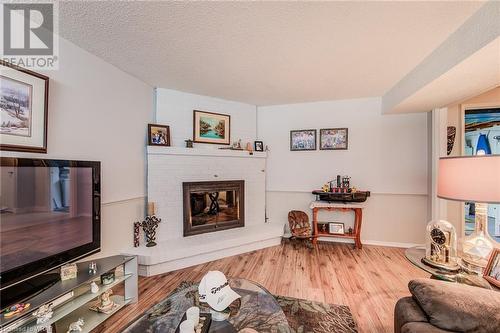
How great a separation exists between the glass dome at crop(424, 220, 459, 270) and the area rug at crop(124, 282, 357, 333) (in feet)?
2.75

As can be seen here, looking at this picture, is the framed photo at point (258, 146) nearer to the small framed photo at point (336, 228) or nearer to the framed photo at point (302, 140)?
the framed photo at point (302, 140)

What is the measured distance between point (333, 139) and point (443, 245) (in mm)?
2350

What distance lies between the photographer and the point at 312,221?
3734 millimetres

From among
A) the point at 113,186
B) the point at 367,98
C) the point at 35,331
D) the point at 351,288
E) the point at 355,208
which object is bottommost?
the point at 351,288

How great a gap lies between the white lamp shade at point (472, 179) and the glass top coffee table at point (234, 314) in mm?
1472

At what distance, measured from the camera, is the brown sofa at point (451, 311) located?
952mm

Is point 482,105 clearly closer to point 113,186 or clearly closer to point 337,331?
point 337,331

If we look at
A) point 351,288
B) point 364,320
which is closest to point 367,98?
point 351,288

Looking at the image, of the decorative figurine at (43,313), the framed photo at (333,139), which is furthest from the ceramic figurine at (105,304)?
the framed photo at (333,139)

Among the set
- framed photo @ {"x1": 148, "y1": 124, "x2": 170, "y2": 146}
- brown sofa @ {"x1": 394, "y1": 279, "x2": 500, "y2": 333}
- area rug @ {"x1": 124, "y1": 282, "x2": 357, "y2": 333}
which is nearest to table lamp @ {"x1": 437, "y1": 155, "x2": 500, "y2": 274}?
brown sofa @ {"x1": 394, "y1": 279, "x2": 500, "y2": 333}

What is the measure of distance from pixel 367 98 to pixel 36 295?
4526 millimetres

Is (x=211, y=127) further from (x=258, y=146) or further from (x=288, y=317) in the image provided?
(x=288, y=317)

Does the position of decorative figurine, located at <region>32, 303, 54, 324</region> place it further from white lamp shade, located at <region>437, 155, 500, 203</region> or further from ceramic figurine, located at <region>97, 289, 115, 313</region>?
white lamp shade, located at <region>437, 155, 500, 203</region>

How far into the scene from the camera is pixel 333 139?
12.2 ft
